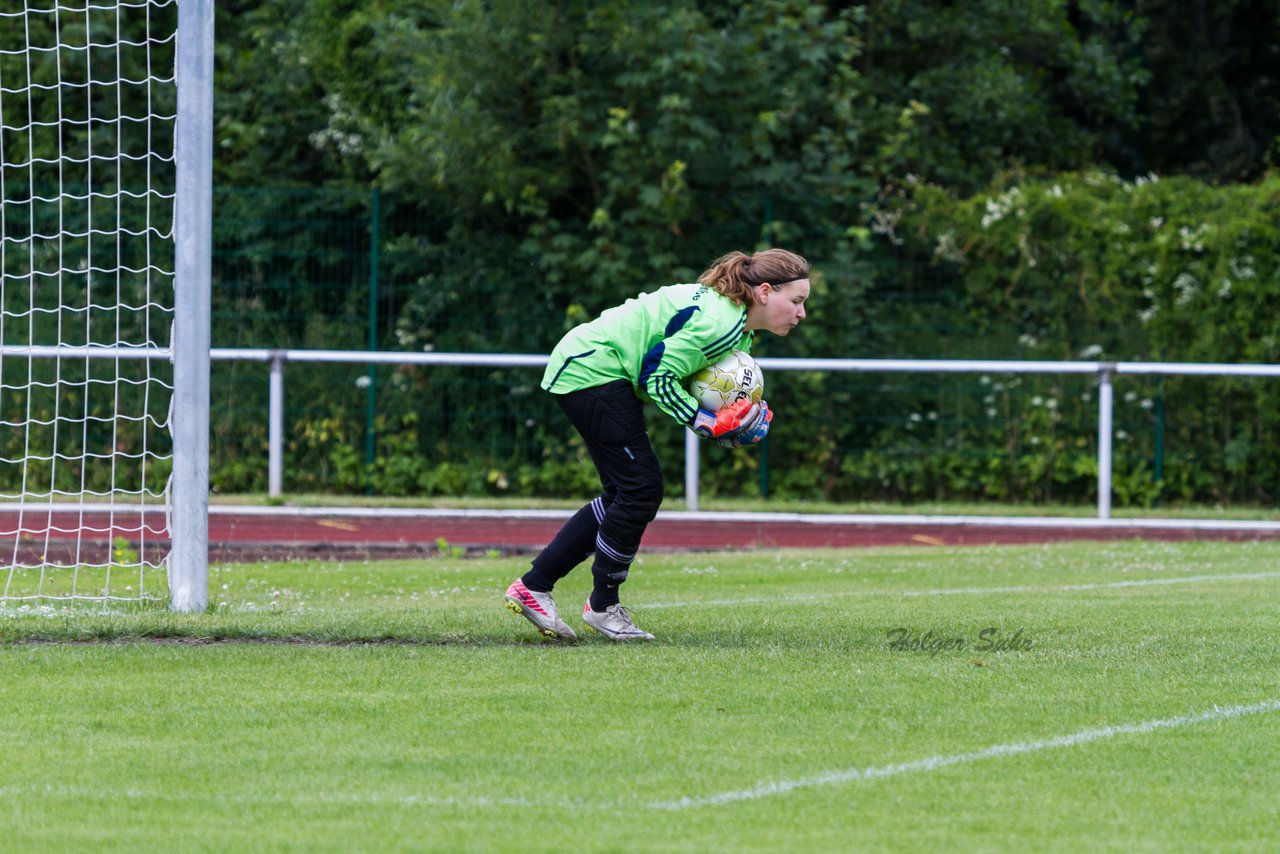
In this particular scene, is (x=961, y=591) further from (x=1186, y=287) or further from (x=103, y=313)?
(x=103, y=313)

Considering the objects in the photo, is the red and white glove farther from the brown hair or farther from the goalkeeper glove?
the brown hair

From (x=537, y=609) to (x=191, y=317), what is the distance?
2249 mm

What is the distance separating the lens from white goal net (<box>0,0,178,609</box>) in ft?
44.4

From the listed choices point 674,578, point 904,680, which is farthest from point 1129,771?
point 674,578

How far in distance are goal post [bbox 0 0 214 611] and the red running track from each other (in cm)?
58

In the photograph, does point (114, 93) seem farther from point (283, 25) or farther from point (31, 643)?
point (31, 643)

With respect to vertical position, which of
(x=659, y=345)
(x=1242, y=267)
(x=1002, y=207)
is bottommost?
(x=659, y=345)

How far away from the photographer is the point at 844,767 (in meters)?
4.91

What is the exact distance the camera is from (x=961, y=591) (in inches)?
377

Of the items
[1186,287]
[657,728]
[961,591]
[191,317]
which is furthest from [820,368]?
[657,728]

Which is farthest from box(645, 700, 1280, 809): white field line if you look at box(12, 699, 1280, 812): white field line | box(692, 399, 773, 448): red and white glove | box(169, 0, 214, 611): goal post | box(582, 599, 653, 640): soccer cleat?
box(169, 0, 214, 611): goal post

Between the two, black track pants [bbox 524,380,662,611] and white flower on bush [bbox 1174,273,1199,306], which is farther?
white flower on bush [bbox 1174,273,1199,306]

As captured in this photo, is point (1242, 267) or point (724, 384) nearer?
point (724, 384)

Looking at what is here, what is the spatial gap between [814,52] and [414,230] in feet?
13.3
